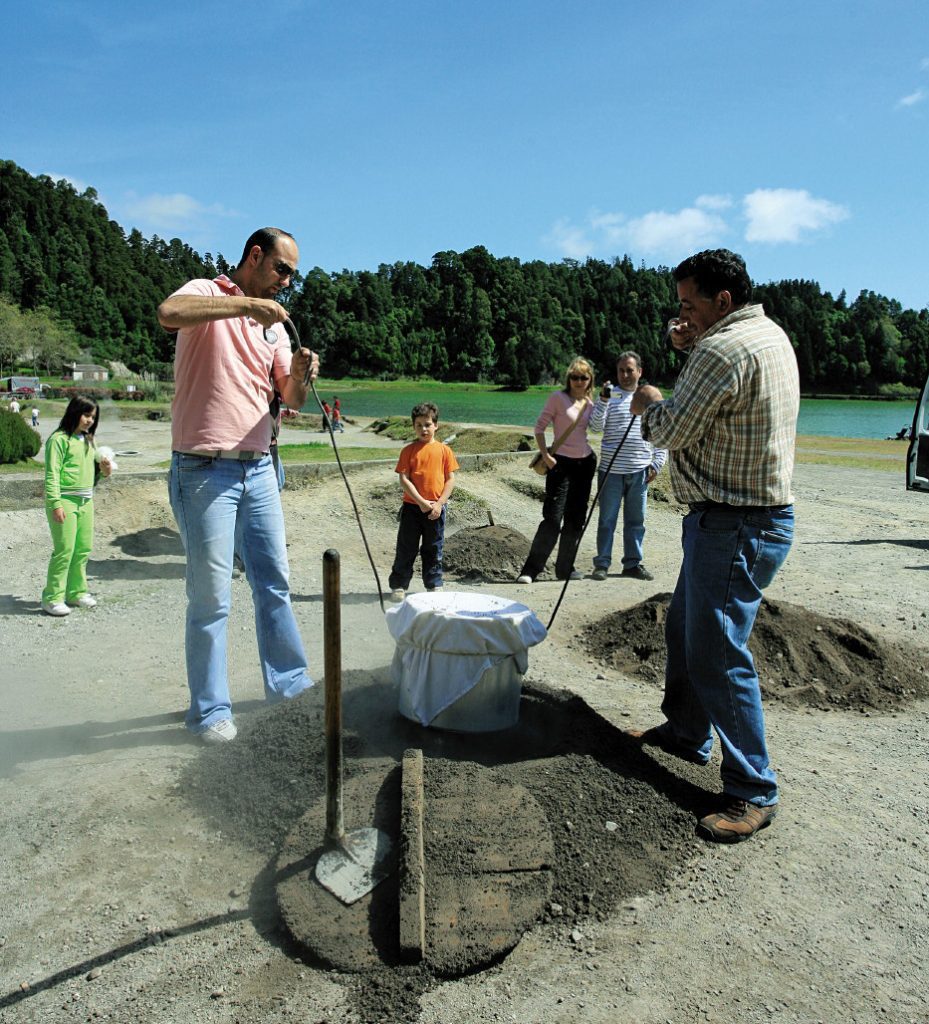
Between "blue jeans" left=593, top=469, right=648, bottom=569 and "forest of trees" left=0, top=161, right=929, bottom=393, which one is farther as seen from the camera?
"forest of trees" left=0, top=161, right=929, bottom=393

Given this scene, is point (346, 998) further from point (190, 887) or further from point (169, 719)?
point (169, 719)

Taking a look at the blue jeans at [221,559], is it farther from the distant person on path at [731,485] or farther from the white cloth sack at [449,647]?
the distant person on path at [731,485]

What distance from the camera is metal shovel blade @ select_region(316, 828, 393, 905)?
9.36 ft

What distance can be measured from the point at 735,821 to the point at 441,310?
14363 cm

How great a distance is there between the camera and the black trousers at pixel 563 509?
25.6 feet

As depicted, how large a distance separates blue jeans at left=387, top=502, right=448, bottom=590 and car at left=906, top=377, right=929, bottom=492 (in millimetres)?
6373

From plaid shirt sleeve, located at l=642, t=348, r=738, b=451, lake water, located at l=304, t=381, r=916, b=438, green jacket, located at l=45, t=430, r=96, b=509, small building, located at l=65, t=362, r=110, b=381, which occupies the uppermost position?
plaid shirt sleeve, located at l=642, t=348, r=738, b=451

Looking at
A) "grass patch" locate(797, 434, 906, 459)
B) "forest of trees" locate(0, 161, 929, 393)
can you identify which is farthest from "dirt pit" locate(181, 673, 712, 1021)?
"forest of trees" locate(0, 161, 929, 393)

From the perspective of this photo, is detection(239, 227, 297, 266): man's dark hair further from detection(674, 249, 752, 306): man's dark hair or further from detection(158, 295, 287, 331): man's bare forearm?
detection(674, 249, 752, 306): man's dark hair

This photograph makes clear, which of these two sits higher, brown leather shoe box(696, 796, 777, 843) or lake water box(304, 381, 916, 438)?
brown leather shoe box(696, 796, 777, 843)

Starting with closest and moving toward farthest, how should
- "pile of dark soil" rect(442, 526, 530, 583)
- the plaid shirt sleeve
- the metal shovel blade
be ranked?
the metal shovel blade → the plaid shirt sleeve → "pile of dark soil" rect(442, 526, 530, 583)

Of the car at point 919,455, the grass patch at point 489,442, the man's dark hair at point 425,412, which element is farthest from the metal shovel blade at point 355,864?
the grass patch at point 489,442

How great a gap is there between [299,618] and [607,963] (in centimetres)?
443

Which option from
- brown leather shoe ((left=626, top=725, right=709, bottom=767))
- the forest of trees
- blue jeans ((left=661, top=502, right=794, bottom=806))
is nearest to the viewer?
blue jeans ((left=661, top=502, right=794, bottom=806))
